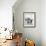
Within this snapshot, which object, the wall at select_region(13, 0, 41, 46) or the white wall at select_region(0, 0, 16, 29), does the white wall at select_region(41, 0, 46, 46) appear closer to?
the wall at select_region(13, 0, 41, 46)

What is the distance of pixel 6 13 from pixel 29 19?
3.65 feet

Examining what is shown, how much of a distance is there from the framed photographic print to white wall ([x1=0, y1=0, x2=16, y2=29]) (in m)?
0.88

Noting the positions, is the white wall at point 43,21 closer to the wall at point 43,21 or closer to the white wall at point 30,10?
the wall at point 43,21

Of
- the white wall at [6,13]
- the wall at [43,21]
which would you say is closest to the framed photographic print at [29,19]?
the wall at [43,21]

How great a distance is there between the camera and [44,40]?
171 inches

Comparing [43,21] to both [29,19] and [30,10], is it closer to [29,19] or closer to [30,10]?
[29,19]

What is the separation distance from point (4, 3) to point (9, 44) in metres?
1.40

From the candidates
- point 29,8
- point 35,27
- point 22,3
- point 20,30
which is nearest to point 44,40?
point 35,27

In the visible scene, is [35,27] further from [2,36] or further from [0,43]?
[0,43]

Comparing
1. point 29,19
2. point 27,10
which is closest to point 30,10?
point 27,10

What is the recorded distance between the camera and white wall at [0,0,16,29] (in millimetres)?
3842

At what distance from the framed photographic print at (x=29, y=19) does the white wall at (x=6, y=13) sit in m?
0.88

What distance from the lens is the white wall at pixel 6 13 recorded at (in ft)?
12.6

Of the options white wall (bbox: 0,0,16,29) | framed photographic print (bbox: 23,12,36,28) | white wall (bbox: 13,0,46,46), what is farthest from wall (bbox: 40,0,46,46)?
white wall (bbox: 0,0,16,29)
